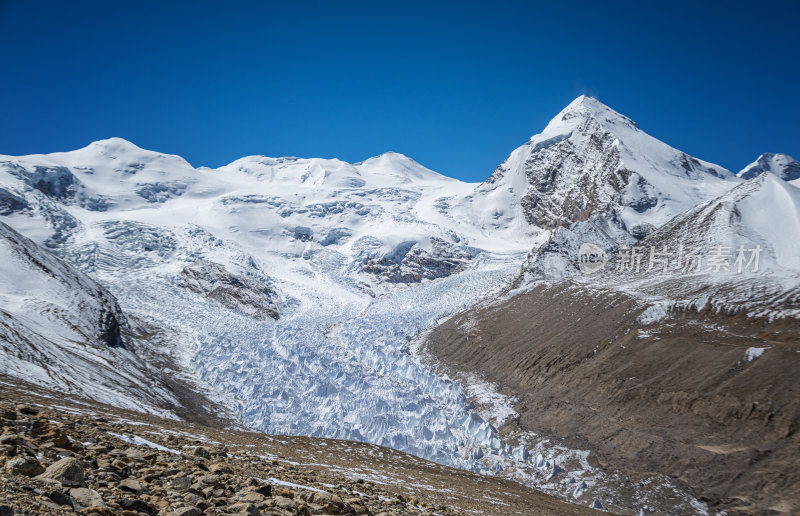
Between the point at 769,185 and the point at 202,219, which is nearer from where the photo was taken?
the point at 769,185

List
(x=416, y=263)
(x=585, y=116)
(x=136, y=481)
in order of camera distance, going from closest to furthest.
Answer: (x=136, y=481) < (x=416, y=263) < (x=585, y=116)

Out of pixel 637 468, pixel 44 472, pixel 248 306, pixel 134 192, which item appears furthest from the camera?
pixel 134 192

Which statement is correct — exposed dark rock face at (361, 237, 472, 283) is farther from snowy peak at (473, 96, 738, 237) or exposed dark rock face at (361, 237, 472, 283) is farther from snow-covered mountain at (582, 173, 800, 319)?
snow-covered mountain at (582, 173, 800, 319)

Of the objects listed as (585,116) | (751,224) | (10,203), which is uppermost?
(585,116)

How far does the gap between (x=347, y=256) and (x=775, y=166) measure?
16836 cm

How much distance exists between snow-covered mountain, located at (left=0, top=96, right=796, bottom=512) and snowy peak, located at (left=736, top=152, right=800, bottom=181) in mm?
42763

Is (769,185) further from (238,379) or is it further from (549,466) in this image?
(238,379)

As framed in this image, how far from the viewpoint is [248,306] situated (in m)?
99.5

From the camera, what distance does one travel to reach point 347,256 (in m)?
143

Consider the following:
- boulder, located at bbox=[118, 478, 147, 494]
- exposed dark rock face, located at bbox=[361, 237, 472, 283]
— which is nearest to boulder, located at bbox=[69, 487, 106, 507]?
boulder, located at bbox=[118, 478, 147, 494]

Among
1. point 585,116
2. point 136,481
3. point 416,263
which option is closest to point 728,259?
point 136,481

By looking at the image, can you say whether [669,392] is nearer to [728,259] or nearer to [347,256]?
[728,259]

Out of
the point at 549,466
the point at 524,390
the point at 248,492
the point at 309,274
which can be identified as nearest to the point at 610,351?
the point at 524,390

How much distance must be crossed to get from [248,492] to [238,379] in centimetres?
4840
